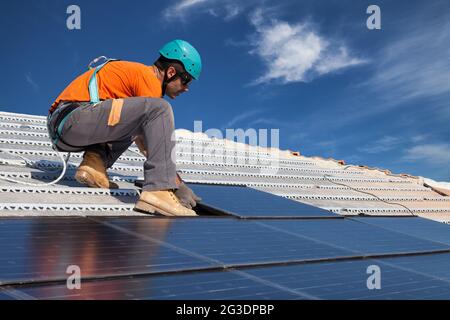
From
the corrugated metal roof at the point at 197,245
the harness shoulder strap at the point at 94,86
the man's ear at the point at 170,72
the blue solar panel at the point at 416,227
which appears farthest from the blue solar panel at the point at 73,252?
the blue solar panel at the point at 416,227

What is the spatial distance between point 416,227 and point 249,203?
1.95 m

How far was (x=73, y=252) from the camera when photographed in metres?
2.56

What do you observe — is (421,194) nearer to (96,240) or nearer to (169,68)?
(169,68)

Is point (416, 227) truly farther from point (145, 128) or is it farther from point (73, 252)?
point (73, 252)

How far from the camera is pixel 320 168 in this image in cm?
980

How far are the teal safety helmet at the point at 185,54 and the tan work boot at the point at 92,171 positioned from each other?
104 cm

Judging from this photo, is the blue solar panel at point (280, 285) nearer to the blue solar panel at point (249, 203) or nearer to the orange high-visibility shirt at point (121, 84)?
the blue solar panel at point (249, 203)

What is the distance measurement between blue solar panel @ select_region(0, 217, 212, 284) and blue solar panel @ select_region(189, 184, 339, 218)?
4.27 ft

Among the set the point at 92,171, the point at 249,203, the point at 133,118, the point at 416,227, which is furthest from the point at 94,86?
the point at 416,227

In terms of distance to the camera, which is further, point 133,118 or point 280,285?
point 133,118

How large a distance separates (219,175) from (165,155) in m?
2.84

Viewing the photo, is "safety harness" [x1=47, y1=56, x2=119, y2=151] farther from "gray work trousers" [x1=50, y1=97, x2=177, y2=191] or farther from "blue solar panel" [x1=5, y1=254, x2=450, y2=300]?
"blue solar panel" [x1=5, y1=254, x2=450, y2=300]
